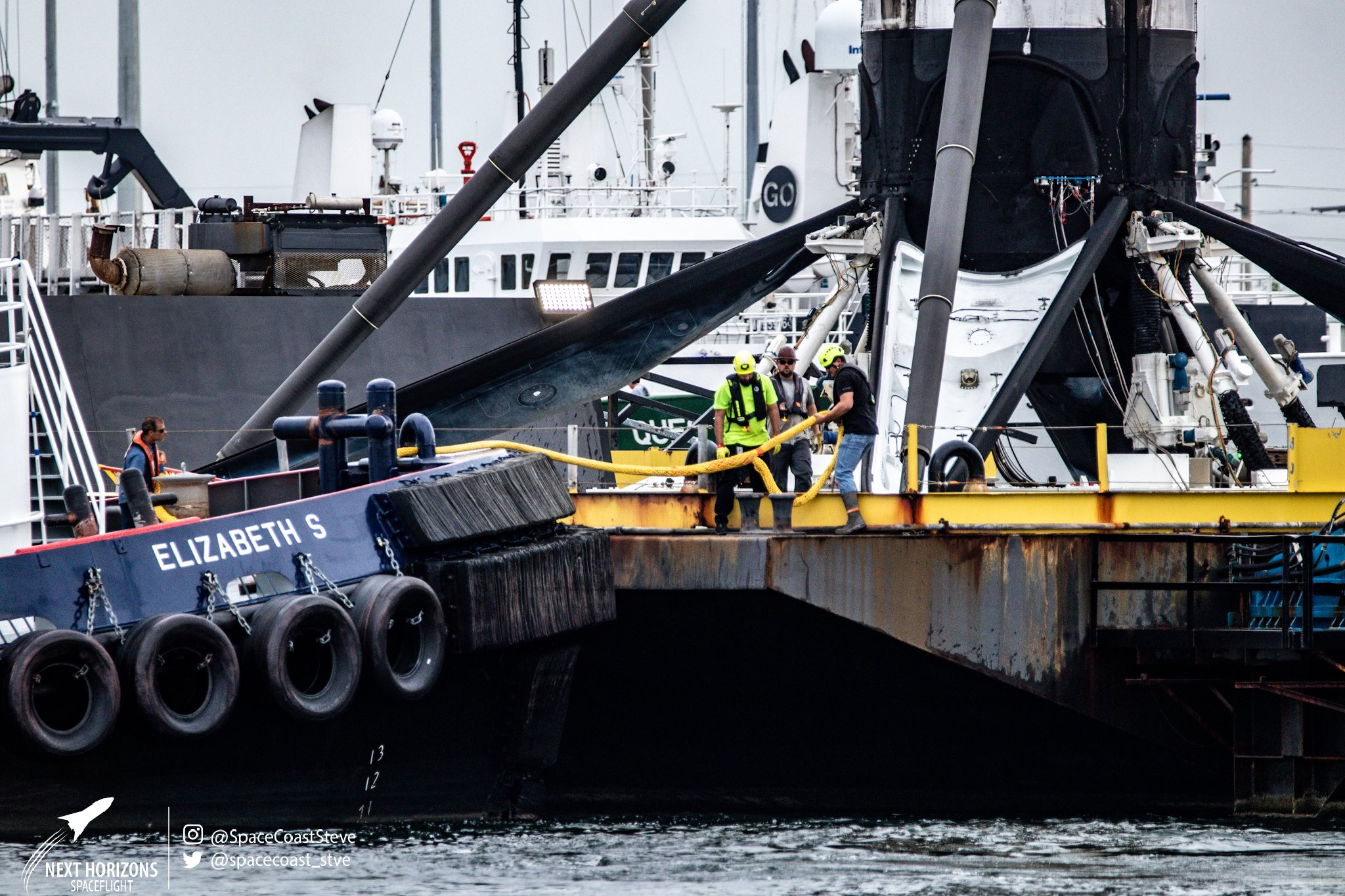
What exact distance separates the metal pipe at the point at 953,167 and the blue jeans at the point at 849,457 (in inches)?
37.0

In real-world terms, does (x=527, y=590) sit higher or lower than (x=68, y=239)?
lower

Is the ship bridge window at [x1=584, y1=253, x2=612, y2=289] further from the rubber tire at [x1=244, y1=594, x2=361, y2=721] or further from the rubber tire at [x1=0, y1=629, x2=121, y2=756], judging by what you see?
the rubber tire at [x1=0, y1=629, x2=121, y2=756]

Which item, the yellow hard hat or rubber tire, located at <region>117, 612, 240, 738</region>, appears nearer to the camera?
rubber tire, located at <region>117, 612, 240, 738</region>

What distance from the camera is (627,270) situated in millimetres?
28969

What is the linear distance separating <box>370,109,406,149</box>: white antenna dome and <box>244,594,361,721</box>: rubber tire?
21.2 meters

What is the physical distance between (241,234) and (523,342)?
26.0 ft

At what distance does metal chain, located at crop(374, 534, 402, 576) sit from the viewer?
12.5m

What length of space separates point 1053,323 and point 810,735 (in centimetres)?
402

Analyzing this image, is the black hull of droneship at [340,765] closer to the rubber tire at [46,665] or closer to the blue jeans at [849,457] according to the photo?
the rubber tire at [46,665]

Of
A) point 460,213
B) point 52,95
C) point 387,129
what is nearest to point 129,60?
point 387,129

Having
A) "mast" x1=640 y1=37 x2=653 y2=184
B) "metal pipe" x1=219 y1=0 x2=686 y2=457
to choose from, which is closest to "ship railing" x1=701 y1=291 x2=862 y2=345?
"mast" x1=640 y1=37 x2=653 y2=184

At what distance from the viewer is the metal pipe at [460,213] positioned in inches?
614

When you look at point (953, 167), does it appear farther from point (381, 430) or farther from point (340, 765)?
point (340, 765)

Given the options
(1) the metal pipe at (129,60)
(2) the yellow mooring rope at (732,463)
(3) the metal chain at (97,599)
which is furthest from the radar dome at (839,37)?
(3) the metal chain at (97,599)
